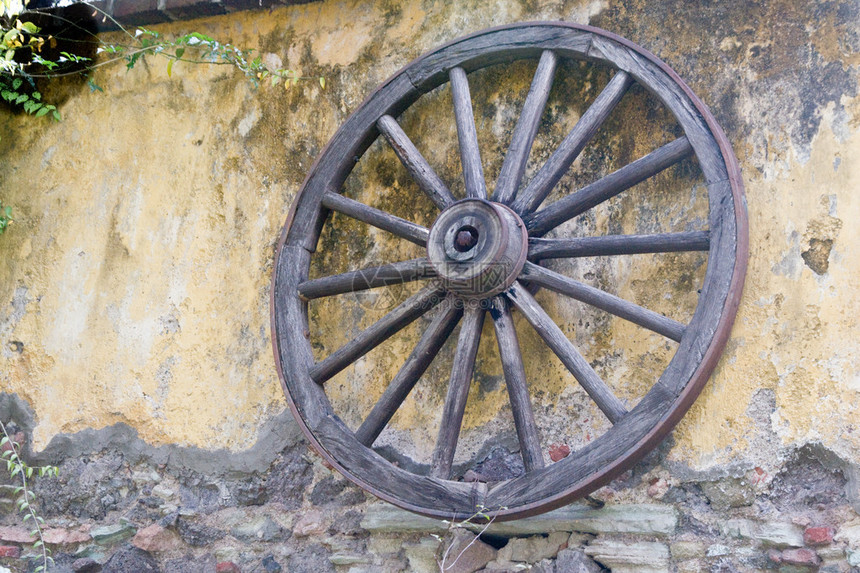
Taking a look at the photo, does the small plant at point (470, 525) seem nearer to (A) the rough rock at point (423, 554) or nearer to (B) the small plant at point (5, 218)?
(A) the rough rock at point (423, 554)

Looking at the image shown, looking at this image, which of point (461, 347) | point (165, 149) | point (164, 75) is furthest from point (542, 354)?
point (164, 75)

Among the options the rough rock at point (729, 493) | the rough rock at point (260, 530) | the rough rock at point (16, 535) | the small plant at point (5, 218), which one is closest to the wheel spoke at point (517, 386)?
the rough rock at point (729, 493)

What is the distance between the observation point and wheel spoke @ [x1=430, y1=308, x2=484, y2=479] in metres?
2.73

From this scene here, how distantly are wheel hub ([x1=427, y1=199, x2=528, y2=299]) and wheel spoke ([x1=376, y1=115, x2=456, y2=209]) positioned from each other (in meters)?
0.15

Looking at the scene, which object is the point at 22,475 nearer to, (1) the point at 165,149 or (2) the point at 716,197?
(1) the point at 165,149

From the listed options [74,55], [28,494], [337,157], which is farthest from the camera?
[74,55]

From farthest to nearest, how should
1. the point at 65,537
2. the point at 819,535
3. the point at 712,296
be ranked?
the point at 65,537
the point at 712,296
the point at 819,535

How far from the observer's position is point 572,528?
2709 millimetres

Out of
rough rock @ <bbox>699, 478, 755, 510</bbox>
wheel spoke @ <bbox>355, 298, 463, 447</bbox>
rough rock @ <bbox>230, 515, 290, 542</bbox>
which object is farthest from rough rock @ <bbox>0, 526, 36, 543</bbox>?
rough rock @ <bbox>699, 478, 755, 510</bbox>

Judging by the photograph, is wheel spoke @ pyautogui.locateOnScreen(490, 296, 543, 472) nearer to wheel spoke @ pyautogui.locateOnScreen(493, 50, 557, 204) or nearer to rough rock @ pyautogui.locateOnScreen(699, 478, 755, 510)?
wheel spoke @ pyautogui.locateOnScreen(493, 50, 557, 204)

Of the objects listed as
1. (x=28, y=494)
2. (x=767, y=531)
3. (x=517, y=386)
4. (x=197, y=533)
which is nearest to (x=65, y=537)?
(x=28, y=494)

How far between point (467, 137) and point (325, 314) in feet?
3.10

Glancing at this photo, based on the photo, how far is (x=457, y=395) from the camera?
2.77 metres

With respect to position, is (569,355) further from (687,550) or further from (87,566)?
(87,566)
